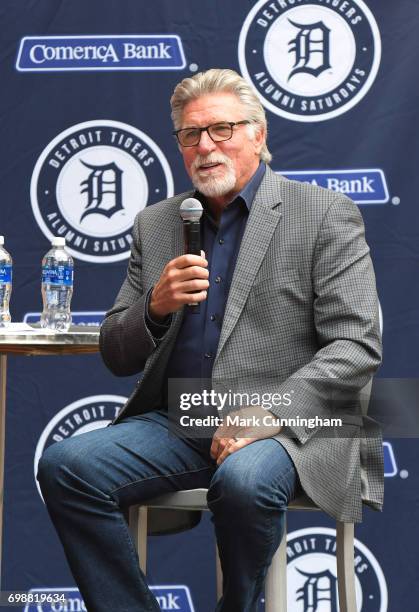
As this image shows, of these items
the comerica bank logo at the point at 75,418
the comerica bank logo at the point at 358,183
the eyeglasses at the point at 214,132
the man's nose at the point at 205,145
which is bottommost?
the comerica bank logo at the point at 75,418

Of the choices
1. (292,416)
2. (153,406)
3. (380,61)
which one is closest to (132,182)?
(380,61)

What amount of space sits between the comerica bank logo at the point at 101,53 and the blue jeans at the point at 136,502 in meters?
1.64

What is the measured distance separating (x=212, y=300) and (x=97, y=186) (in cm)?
122

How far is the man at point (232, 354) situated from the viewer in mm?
2283

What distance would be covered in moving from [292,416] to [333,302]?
0.96 ft

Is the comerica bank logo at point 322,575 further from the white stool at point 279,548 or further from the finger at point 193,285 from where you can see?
the finger at point 193,285

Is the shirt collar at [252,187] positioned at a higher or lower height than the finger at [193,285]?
higher

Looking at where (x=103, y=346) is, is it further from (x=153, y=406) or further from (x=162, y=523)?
(x=162, y=523)

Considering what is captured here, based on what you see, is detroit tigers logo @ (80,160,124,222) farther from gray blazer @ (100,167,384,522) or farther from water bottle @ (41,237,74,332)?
gray blazer @ (100,167,384,522)

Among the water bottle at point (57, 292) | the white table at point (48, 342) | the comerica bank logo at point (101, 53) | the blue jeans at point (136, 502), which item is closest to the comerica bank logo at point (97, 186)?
the comerica bank logo at point (101, 53)

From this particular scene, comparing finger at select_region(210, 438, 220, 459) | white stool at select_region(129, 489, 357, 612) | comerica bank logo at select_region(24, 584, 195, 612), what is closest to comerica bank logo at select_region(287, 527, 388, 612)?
comerica bank logo at select_region(24, 584, 195, 612)

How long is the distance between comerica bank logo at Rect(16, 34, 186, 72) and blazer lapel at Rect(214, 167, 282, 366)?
116 cm

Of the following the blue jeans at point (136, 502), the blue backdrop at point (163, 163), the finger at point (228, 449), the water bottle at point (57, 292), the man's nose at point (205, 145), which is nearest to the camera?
the blue jeans at point (136, 502)

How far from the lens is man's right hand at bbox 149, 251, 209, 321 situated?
2270 mm
